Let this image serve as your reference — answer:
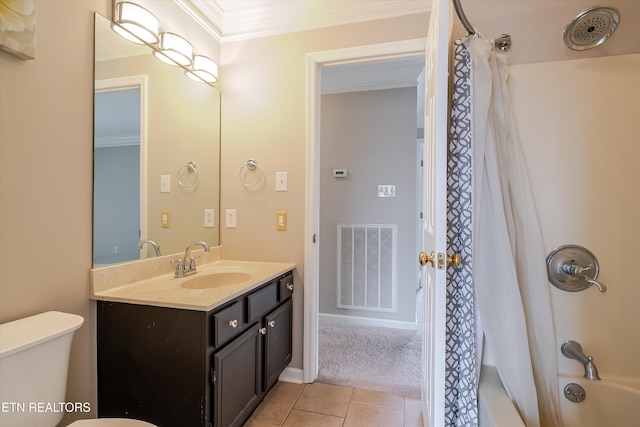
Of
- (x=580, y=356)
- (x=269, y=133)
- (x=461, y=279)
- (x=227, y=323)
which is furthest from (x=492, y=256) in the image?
(x=269, y=133)

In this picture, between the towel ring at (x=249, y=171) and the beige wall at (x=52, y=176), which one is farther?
the towel ring at (x=249, y=171)

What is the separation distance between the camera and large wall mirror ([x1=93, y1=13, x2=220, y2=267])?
1.32 metres

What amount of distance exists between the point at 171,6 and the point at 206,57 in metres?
0.31

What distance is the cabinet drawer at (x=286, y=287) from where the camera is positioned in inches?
70.5

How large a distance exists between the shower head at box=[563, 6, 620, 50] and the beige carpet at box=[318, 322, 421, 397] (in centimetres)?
213

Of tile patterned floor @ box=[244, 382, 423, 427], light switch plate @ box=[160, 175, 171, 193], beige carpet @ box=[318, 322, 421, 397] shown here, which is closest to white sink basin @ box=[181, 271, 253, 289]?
light switch plate @ box=[160, 175, 171, 193]

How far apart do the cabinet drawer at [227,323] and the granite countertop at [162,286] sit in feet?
0.17

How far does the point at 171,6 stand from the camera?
1.70 meters

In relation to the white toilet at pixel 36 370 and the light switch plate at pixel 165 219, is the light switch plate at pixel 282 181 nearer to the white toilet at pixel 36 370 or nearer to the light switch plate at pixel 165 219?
the light switch plate at pixel 165 219

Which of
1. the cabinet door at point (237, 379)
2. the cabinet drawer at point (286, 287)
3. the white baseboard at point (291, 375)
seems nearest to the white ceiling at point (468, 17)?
the cabinet drawer at point (286, 287)

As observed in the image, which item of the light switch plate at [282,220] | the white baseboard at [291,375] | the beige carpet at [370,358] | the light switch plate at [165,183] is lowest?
the beige carpet at [370,358]

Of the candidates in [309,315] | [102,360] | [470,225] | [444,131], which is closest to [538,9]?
[444,131]

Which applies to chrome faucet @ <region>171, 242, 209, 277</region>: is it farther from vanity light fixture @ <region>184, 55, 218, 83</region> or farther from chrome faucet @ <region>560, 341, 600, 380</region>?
chrome faucet @ <region>560, 341, 600, 380</region>

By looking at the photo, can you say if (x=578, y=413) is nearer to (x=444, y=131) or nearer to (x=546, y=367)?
(x=546, y=367)
